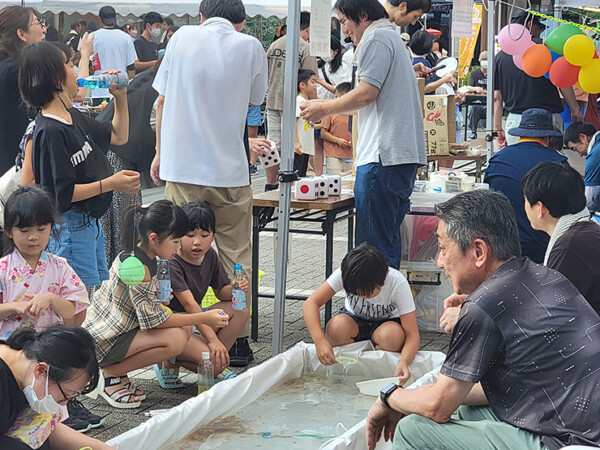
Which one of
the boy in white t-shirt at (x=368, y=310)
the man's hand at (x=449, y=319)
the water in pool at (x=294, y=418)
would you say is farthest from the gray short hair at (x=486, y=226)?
the boy in white t-shirt at (x=368, y=310)

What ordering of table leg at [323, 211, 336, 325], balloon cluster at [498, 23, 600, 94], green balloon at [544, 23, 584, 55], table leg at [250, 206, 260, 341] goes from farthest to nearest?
1. green balloon at [544, 23, 584, 55]
2. balloon cluster at [498, 23, 600, 94]
3. table leg at [250, 206, 260, 341]
4. table leg at [323, 211, 336, 325]

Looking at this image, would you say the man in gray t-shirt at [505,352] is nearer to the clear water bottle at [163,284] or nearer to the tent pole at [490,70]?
the clear water bottle at [163,284]

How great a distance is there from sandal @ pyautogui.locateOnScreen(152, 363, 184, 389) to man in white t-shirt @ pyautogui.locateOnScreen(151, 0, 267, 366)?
854mm

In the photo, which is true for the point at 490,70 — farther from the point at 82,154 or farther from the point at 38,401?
the point at 38,401

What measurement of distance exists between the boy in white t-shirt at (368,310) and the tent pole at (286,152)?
0.21 meters

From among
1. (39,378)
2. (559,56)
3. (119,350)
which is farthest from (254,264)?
(559,56)

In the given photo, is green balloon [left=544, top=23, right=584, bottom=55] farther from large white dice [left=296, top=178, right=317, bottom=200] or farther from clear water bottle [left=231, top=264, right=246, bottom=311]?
clear water bottle [left=231, top=264, right=246, bottom=311]

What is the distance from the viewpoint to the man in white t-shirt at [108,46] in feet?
13.0

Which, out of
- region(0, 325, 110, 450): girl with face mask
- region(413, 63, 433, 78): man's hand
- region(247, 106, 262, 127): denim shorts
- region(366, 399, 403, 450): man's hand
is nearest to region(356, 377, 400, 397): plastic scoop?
region(366, 399, 403, 450): man's hand

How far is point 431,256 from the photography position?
17.7ft

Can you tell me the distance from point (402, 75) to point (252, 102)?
2.73 feet

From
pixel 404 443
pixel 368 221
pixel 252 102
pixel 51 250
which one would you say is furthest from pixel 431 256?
pixel 404 443

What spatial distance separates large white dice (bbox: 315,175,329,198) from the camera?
5109 millimetres

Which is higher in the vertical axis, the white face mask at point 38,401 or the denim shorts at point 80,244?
the denim shorts at point 80,244
